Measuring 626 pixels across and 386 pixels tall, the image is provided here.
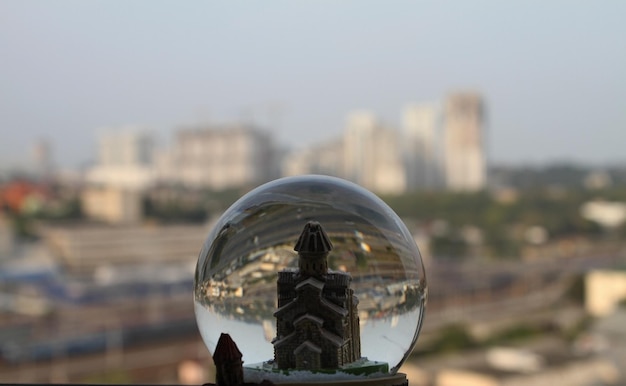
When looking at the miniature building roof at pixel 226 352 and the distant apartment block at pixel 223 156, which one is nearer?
the miniature building roof at pixel 226 352

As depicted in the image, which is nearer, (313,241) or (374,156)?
(313,241)

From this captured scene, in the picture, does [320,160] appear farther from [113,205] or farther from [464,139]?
[113,205]

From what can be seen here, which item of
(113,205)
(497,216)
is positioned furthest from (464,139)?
(113,205)

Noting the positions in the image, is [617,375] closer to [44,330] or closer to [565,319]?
[565,319]

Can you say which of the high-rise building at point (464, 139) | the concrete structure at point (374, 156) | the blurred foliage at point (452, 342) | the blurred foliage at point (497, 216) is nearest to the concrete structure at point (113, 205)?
the blurred foliage at point (497, 216)

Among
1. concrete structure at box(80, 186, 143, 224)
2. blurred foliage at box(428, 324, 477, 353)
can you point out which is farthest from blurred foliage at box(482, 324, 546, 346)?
concrete structure at box(80, 186, 143, 224)

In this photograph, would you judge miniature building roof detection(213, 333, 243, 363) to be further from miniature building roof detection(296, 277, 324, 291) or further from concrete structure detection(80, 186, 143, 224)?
concrete structure detection(80, 186, 143, 224)

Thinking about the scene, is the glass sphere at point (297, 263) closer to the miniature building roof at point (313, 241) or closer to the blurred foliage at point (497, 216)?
the miniature building roof at point (313, 241)
